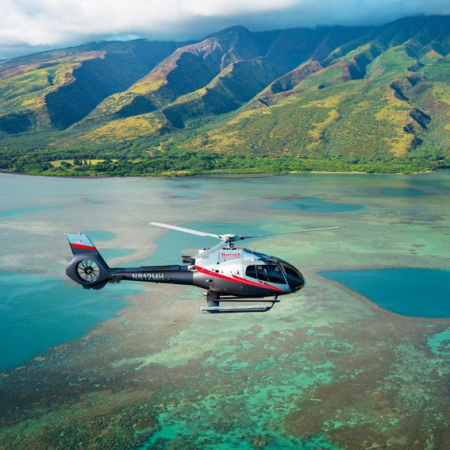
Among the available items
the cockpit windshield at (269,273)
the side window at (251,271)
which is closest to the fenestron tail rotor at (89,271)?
the side window at (251,271)

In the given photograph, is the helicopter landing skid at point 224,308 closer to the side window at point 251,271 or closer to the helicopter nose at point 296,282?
the helicopter nose at point 296,282

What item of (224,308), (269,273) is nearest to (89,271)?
(224,308)

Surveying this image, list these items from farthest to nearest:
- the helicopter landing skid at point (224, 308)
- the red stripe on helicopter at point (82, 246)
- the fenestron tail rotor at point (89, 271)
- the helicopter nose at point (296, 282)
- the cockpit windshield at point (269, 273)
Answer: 1. the fenestron tail rotor at point (89, 271)
2. the red stripe on helicopter at point (82, 246)
3. the helicopter nose at point (296, 282)
4. the cockpit windshield at point (269, 273)
5. the helicopter landing skid at point (224, 308)

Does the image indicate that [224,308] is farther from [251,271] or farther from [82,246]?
[82,246]

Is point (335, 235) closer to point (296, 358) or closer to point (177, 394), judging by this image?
point (296, 358)

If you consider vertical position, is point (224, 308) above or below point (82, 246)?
below

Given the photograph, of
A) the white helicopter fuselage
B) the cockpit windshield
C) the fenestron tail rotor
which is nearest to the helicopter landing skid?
the white helicopter fuselage

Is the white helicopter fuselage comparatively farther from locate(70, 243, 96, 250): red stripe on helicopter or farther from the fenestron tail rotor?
locate(70, 243, 96, 250): red stripe on helicopter

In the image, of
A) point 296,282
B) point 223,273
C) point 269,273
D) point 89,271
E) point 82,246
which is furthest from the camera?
point 89,271
